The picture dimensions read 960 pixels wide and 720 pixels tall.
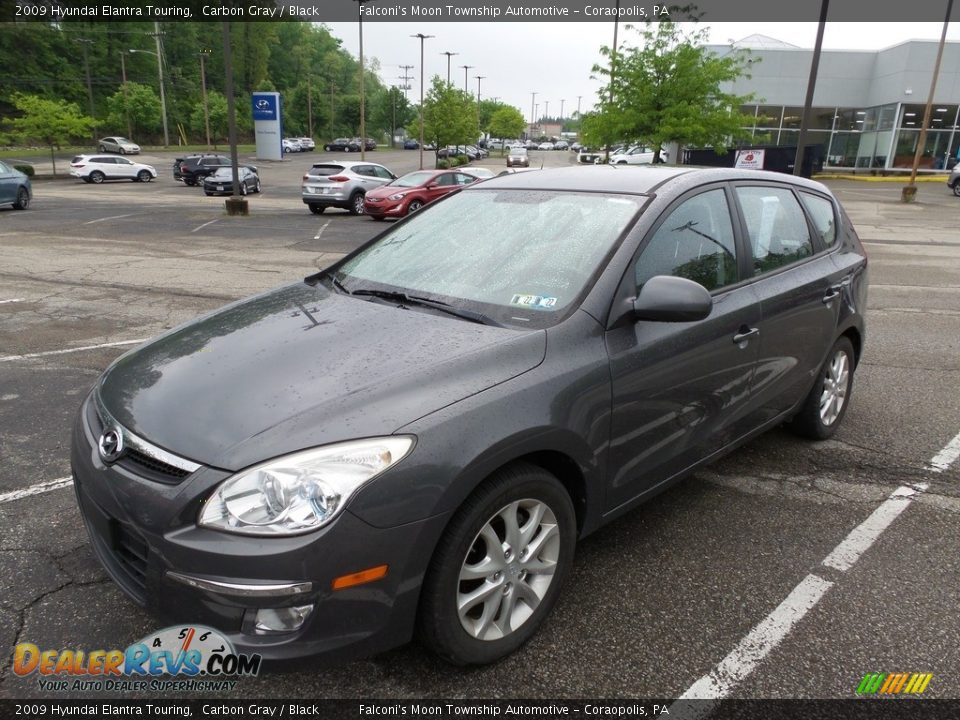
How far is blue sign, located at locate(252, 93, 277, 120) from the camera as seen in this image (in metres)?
57.3

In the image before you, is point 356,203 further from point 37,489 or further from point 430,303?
point 430,303

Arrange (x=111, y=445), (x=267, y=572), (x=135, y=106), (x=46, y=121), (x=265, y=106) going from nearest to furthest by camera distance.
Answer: (x=267, y=572) < (x=111, y=445) < (x=46, y=121) < (x=265, y=106) < (x=135, y=106)

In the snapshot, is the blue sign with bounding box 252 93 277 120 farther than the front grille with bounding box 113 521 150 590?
Yes

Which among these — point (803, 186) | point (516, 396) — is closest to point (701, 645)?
point (516, 396)

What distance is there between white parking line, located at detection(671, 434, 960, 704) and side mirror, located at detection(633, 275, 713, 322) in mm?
1221

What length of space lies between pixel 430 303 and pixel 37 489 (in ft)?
7.79

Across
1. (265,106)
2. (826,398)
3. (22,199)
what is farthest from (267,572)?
(265,106)

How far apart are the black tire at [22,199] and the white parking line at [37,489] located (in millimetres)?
19502

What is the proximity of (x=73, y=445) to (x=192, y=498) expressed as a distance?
2.91 feet

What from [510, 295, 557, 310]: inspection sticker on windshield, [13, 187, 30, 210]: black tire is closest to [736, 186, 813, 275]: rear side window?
[510, 295, 557, 310]: inspection sticker on windshield

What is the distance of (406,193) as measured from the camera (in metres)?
19.4

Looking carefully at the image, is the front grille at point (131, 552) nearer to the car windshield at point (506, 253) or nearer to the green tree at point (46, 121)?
the car windshield at point (506, 253)

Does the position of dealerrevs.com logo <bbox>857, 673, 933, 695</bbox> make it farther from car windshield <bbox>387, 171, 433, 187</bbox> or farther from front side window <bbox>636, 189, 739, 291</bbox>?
car windshield <bbox>387, 171, 433, 187</bbox>

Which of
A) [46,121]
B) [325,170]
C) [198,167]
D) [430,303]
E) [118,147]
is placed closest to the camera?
[430,303]
